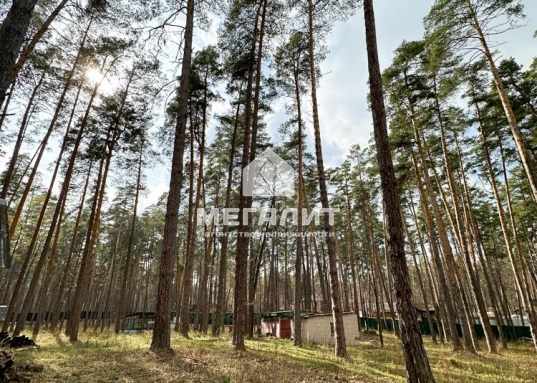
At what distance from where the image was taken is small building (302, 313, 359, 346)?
17328mm

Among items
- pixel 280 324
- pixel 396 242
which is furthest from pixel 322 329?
pixel 396 242

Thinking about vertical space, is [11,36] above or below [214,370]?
above

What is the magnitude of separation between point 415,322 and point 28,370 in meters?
6.66

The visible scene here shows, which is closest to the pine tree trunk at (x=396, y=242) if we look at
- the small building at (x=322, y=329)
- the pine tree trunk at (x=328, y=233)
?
the pine tree trunk at (x=328, y=233)

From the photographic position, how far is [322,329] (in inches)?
694

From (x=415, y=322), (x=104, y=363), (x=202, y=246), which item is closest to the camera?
(x=415, y=322)

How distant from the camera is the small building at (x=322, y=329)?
1733 centimetres

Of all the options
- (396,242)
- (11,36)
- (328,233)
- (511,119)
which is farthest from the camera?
(328,233)

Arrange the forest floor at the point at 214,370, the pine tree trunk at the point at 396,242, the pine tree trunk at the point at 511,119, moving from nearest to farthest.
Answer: the pine tree trunk at the point at 396,242 < the forest floor at the point at 214,370 < the pine tree trunk at the point at 511,119

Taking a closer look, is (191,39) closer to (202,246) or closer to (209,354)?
(209,354)

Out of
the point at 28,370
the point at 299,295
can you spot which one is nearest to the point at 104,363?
the point at 28,370

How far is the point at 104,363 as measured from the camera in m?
5.81

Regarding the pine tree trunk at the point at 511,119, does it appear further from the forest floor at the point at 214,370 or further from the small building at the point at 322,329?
the small building at the point at 322,329

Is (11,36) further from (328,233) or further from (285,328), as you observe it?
(285,328)
